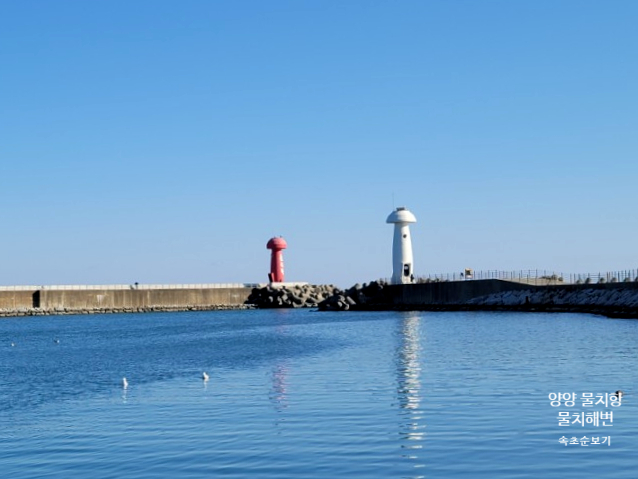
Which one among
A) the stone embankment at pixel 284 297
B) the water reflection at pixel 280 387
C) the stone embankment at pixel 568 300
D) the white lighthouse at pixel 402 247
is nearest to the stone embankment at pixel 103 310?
the stone embankment at pixel 284 297

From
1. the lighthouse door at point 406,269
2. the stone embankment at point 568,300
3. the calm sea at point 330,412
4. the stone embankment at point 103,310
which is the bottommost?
the calm sea at point 330,412

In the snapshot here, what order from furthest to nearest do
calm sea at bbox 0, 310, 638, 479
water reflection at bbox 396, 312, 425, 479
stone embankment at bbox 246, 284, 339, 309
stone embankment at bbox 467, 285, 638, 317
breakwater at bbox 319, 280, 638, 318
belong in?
stone embankment at bbox 246, 284, 339, 309, breakwater at bbox 319, 280, 638, 318, stone embankment at bbox 467, 285, 638, 317, water reflection at bbox 396, 312, 425, 479, calm sea at bbox 0, 310, 638, 479

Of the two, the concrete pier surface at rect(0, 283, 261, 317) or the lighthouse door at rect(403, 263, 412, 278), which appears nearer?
the lighthouse door at rect(403, 263, 412, 278)

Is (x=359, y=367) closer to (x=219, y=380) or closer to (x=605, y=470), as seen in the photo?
(x=219, y=380)

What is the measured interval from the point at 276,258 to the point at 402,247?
2860cm

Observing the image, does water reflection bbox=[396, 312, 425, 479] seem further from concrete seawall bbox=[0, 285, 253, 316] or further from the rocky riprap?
concrete seawall bbox=[0, 285, 253, 316]

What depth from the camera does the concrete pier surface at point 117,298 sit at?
92938mm

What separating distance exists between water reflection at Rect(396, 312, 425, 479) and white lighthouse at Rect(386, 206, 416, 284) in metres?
44.4

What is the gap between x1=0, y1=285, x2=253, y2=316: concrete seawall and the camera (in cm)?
9288

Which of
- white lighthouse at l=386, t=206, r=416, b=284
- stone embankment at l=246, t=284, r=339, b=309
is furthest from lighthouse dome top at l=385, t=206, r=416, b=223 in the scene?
stone embankment at l=246, t=284, r=339, b=309

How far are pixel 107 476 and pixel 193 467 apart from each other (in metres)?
1.24

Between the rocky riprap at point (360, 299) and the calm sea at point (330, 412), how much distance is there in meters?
46.8

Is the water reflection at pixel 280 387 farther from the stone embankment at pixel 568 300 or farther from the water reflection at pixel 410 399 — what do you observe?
the stone embankment at pixel 568 300

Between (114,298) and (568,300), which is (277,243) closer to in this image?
(114,298)
